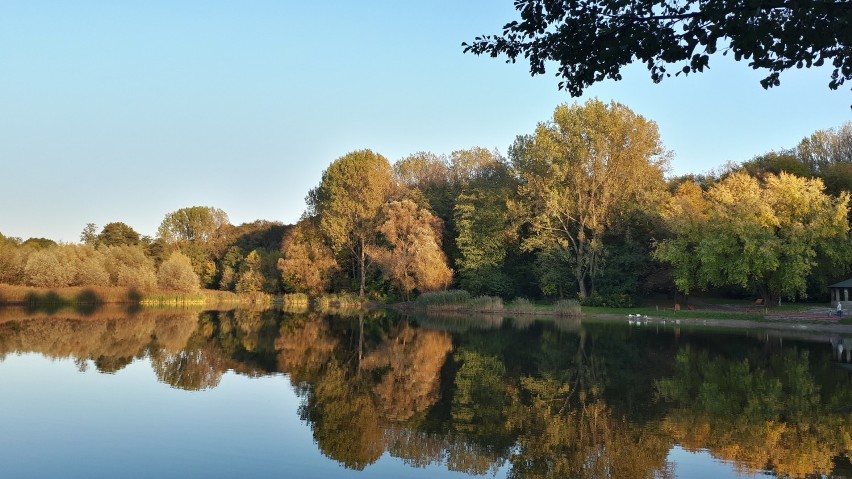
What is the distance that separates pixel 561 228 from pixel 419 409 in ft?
140

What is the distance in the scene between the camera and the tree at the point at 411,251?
53219 millimetres

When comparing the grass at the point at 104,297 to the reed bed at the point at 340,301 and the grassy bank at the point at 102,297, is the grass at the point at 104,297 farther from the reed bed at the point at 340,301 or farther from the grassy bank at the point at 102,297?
the reed bed at the point at 340,301

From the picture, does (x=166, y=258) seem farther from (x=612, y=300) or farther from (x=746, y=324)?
(x=746, y=324)

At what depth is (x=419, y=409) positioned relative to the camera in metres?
13.8

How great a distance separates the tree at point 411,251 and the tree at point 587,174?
771 centimetres

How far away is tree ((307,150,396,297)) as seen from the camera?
A: 2420 inches

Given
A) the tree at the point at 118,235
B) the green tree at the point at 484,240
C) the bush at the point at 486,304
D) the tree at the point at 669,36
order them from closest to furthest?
1. the tree at the point at 669,36
2. the bush at the point at 486,304
3. the green tree at the point at 484,240
4. the tree at the point at 118,235

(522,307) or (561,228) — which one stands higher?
(561,228)

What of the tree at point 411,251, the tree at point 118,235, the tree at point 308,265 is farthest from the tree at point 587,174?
the tree at point 118,235

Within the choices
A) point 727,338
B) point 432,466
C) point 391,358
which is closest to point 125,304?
point 391,358

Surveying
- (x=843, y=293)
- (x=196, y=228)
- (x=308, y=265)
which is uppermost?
(x=196, y=228)

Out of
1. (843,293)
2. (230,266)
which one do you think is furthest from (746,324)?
(230,266)

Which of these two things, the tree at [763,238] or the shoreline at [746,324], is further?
the tree at [763,238]

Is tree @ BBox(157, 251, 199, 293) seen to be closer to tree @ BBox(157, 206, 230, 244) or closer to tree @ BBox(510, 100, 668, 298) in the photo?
tree @ BBox(157, 206, 230, 244)
